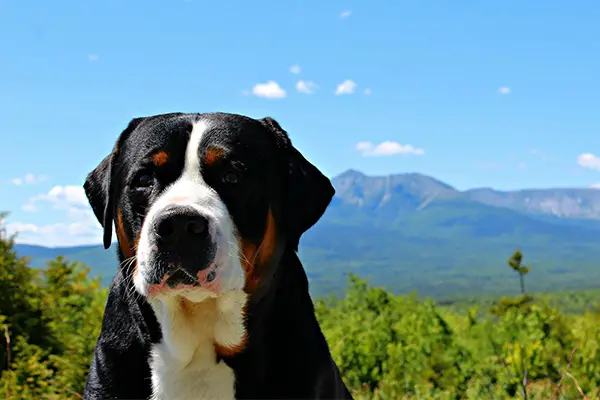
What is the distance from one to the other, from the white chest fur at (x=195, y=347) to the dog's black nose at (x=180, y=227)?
451 millimetres

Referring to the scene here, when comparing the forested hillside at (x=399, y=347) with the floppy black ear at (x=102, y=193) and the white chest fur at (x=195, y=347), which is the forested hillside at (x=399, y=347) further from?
the white chest fur at (x=195, y=347)

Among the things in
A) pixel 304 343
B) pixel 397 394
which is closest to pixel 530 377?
pixel 397 394

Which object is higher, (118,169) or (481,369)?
(118,169)

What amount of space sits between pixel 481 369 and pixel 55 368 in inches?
165

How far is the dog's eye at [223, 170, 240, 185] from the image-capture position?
3.62m

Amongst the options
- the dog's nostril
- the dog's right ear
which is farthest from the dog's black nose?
the dog's right ear

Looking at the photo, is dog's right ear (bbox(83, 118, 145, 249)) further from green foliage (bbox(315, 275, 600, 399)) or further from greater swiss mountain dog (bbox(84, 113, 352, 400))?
green foliage (bbox(315, 275, 600, 399))

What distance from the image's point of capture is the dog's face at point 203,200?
130 inches

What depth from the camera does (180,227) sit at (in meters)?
3.25

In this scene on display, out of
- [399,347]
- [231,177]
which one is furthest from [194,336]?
[399,347]

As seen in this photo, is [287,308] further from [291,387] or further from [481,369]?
[481,369]

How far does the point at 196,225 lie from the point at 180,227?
0.07m

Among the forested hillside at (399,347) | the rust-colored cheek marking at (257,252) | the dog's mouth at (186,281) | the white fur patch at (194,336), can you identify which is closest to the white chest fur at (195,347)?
the white fur patch at (194,336)

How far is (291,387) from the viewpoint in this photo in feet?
12.2
